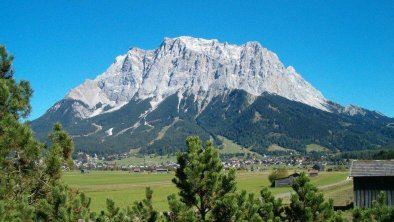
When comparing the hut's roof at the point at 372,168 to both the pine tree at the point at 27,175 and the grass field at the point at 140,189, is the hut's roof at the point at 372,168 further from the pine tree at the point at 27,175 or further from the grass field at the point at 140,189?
the pine tree at the point at 27,175

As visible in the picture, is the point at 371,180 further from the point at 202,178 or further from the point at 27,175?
the point at 27,175

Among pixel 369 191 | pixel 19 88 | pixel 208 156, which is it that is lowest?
pixel 369 191

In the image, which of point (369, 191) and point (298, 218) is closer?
point (298, 218)

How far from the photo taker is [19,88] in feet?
51.2

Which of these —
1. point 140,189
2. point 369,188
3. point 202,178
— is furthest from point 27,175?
point 140,189

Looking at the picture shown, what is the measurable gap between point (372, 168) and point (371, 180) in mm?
1070

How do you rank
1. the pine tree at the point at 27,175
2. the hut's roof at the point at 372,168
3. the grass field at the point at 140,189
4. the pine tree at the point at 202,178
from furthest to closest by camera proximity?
the grass field at the point at 140,189, the hut's roof at the point at 372,168, the pine tree at the point at 202,178, the pine tree at the point at 27,175

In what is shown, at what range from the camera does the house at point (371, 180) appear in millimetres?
39812

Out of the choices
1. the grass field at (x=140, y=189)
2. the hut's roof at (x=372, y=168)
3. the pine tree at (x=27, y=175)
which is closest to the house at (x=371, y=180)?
the hut's roof at (x=372, y=168)

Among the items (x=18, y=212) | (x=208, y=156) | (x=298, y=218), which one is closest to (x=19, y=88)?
(x=18, y=212)

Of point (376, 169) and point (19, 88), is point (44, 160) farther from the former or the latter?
point (376, 169)

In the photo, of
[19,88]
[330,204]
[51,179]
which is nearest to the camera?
[51,179]

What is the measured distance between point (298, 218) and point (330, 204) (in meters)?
1.31

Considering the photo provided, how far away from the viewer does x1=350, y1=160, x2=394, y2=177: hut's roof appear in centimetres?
3978
